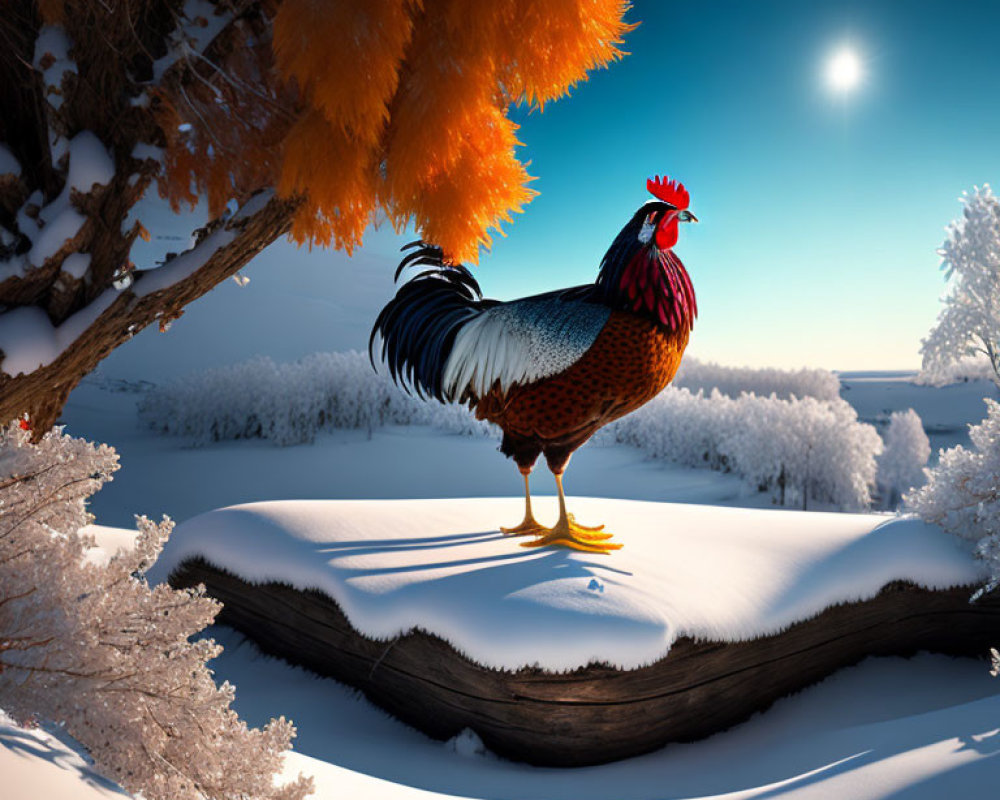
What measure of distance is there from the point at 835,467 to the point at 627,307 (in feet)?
18.4

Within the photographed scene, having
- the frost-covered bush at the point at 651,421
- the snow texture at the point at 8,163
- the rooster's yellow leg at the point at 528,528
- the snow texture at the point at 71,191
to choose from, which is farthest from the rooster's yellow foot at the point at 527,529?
the frost-covered bush at the point at 651,421

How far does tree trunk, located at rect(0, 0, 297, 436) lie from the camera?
1906mm

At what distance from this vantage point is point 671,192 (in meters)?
3.55

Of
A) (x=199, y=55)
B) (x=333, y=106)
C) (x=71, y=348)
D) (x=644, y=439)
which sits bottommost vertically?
(x=71, y=348)

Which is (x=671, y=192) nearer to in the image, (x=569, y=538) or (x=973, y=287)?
(x=569, y=538)

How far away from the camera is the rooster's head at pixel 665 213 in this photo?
3502 millimetres

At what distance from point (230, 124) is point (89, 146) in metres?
0.52

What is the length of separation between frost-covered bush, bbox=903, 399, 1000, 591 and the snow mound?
4.2 inches

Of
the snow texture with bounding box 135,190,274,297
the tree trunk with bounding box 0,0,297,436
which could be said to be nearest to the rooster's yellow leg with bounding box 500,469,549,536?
the snow texture with bounding box 135,190,274,297

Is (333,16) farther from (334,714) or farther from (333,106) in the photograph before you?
(334,714)

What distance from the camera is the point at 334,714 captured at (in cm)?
321

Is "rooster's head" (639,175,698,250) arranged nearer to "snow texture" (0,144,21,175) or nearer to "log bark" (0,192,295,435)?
"log bark" (0,192,295,435)

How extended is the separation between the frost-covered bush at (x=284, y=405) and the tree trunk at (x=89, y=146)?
7.11m

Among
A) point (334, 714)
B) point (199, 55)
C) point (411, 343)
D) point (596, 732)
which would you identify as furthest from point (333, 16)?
point (334, 714)
